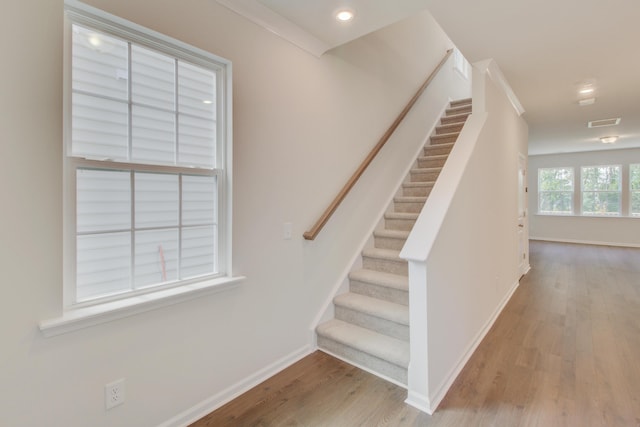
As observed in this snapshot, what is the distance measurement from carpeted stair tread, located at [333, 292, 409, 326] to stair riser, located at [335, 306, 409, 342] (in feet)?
0.12

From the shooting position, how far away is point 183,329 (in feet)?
5.69

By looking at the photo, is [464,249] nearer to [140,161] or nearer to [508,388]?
[508,388]

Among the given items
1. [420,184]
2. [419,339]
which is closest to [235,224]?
[419,339]

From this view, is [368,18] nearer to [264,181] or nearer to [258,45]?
[258,45]

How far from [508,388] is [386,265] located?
127cm

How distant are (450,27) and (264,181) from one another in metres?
1.84

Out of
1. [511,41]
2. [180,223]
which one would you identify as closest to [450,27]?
[511,41]

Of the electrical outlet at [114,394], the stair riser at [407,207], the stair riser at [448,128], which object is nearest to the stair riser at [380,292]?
the stair riser at [407,207]

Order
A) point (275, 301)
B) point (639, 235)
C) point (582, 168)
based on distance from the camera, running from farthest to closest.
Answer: point (582, 168)
point (639, 235)
point (275, 301)

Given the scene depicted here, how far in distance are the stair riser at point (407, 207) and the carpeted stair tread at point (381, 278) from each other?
948mm

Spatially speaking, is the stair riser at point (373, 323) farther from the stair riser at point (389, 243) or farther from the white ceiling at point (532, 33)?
the white ceiling at point (532, 33)

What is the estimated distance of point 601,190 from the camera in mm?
8586

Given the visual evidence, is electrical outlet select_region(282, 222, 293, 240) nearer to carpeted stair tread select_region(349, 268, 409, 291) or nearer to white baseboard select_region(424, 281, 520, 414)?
carpeted stair tread select_region(349, 268, 409, 291)

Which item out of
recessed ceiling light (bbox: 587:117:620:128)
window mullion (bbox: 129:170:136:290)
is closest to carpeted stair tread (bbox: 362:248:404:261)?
window mullion (bbox: 129:170:136:290)
